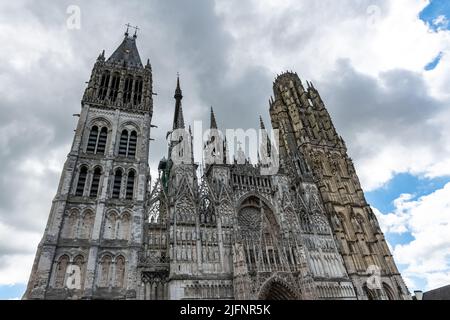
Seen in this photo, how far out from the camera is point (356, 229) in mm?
31953

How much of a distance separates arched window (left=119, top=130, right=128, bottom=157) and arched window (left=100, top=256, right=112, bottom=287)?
9759mm

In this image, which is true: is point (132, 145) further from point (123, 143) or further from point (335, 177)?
point (335, 177)

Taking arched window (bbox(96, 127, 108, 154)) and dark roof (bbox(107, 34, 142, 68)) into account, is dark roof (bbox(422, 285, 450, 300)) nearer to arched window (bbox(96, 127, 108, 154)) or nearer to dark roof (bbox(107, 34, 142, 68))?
arched window (bbox(96, 127, 108, 154))

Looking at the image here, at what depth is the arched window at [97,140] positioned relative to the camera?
25078 millimetres

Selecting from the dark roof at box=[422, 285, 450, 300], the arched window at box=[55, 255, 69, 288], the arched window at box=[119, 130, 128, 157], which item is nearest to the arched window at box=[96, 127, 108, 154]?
the arched window at box=[119, 130, 128, 157]

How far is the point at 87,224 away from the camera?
21.1m

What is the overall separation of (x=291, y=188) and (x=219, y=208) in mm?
11751

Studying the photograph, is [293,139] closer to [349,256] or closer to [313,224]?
[313,224]

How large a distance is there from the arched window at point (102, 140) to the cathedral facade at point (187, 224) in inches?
3.5

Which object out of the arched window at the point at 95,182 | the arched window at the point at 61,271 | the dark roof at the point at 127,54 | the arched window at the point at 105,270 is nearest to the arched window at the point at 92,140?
the arched window at the point at 95,182

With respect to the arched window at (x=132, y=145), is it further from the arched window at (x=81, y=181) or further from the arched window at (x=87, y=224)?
the arched window at (x=87, y=224)

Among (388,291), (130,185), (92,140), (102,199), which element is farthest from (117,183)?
(388,291)

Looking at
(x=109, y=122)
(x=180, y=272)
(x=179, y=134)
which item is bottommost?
(x=180, y=272)
